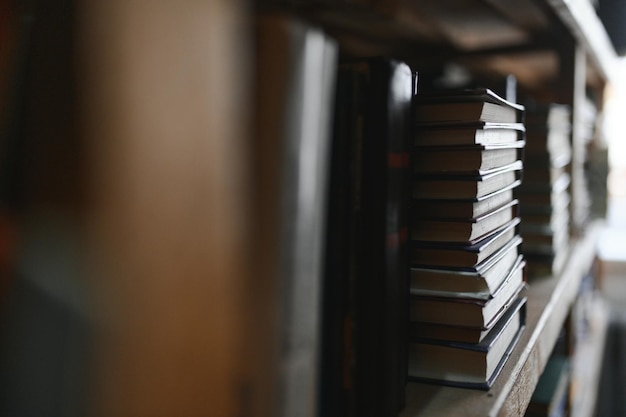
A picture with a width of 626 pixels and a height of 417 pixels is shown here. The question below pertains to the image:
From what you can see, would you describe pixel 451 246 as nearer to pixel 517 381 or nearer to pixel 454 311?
pixel 454 311

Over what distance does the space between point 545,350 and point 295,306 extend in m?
0.70

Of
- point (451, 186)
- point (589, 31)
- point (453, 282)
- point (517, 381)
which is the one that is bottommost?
point (517, 381)

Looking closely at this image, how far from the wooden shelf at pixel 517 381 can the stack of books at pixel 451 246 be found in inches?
0.7

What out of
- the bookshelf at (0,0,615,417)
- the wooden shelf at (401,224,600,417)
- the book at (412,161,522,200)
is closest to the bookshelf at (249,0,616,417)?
the wooden shelf at (401,224,600,417)

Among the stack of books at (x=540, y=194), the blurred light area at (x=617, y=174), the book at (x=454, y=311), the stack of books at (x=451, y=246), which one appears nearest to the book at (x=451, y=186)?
the stack of books at (x=451, y=246)

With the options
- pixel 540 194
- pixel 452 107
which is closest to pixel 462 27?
pixel 540 194

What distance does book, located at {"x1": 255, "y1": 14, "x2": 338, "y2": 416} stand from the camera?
12.4 inches

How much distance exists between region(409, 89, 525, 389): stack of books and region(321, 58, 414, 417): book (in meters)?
→ 0.14

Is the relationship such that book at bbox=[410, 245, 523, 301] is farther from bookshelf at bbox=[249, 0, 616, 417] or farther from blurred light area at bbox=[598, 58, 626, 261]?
blurred light area at bbox=[598, 58, 626, 261]

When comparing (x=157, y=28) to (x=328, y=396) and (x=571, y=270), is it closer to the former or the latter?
(x=328, y=396)

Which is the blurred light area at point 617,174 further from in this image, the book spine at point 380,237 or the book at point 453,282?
the book spine at point 380,237

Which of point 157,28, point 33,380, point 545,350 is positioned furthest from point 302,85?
point 545,350

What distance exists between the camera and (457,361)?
2.05 ft

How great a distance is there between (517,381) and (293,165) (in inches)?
19.4
